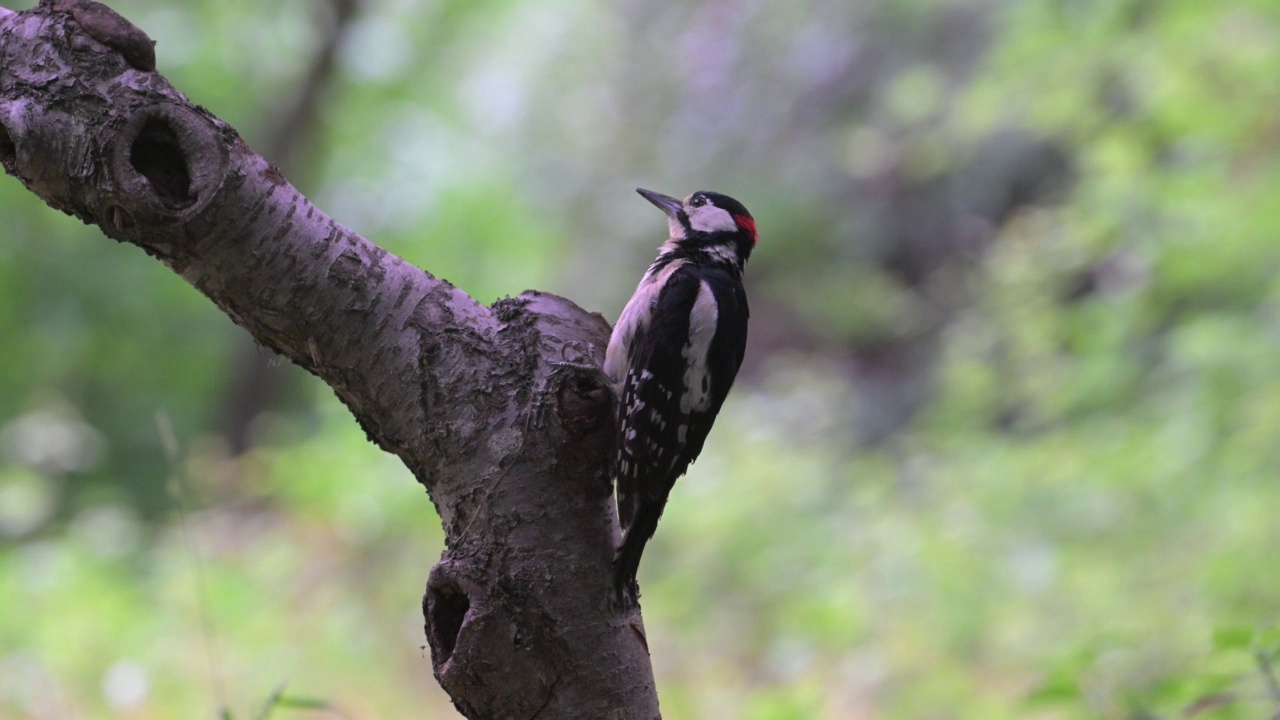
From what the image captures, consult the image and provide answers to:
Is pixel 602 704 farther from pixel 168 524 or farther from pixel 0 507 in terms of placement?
pixel 168 524

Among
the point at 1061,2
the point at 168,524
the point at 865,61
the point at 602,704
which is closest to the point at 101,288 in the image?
the point at 168,524

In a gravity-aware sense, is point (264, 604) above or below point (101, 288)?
below

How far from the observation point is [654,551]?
570 cm

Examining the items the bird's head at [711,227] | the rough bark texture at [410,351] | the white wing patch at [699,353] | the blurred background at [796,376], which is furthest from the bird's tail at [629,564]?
the bird's head at [711,227]

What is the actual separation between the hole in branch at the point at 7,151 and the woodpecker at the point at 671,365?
106 cm

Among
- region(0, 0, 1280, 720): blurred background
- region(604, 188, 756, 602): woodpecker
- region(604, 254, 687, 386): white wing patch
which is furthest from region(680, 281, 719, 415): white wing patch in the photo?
region(0, 0, 1280, 720): blurred background

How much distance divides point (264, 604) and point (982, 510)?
11.5ft

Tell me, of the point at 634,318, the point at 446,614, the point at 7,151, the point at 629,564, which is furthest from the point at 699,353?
the point at 7,151

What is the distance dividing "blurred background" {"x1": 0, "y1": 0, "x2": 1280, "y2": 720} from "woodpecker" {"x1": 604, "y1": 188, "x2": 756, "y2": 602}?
2.11 feet

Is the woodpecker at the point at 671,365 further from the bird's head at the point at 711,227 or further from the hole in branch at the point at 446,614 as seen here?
the hole in branch at the point at 446,614

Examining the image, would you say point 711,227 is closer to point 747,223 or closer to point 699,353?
point 747,223

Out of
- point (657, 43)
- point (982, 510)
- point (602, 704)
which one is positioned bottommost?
point (602, 704)

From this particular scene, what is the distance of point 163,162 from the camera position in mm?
1558

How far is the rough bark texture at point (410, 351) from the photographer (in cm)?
145
